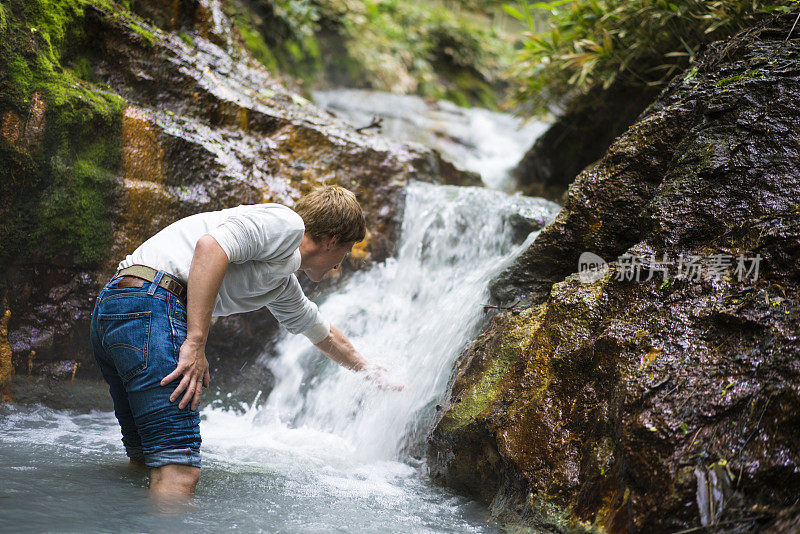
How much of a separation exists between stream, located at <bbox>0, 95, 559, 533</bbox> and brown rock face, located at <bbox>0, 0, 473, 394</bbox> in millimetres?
396

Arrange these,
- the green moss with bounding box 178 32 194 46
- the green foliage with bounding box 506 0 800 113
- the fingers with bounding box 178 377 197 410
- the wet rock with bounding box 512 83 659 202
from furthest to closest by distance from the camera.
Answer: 1. the wet rock with bounding box 512 83 659 202
2. the green moss with bounding box 178 32 194 46
3. the green foliage with bounding box 506 0 800 113
4. the fingers with bounding box 178 377 197 410

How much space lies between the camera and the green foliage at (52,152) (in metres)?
3.69

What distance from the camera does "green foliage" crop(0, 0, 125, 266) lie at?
3691 mm

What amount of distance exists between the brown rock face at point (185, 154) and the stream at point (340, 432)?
0.40 meters

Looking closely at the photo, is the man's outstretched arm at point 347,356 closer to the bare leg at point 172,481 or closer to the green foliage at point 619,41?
the bare leg at point 172,481

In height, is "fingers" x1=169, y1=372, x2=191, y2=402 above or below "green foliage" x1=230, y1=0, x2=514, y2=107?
below

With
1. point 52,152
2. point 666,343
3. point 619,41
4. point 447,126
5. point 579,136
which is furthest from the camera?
point 447,126

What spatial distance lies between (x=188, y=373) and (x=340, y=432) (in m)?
1.83

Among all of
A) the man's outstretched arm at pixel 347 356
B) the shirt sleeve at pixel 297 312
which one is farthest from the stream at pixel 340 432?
the shirt sleeve at pixel 297 312

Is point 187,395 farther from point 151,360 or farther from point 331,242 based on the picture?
point 331,242

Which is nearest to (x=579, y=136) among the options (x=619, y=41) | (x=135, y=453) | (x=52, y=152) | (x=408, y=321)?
(x=619, y=41)

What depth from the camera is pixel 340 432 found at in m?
4.00

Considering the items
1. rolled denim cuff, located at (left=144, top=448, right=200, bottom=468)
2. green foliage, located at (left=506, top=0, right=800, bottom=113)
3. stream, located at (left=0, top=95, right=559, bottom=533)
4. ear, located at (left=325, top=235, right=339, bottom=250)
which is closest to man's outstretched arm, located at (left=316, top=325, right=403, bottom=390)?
stream, located at (left=0, top=95, right=559, bottom=533)

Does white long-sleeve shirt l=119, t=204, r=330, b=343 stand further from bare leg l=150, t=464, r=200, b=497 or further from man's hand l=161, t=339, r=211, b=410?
bare leg l=150, t=464, r=200, b=497
